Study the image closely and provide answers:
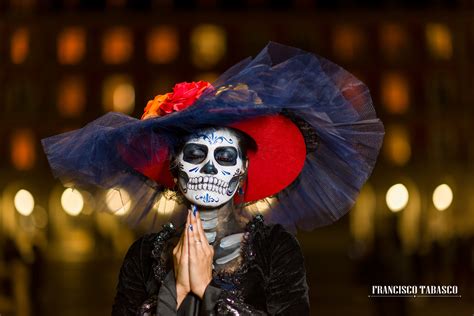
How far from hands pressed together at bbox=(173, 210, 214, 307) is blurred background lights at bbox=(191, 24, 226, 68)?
51.1 m

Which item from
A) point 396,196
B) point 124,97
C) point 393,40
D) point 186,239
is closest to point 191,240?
point 186,239

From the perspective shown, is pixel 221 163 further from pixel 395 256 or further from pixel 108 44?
pixel 108 44

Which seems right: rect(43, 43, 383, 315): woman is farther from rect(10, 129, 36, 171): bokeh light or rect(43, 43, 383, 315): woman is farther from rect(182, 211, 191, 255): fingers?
rect(10, 129, 36, 171): bokeh light

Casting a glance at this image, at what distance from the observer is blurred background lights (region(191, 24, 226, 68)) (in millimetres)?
54531

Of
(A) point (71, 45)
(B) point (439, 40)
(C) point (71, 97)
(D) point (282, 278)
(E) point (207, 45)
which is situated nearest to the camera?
(D) point (282, 278)

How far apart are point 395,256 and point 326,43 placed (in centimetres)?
4386

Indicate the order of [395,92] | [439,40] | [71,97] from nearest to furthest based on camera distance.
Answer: [395,92], [71,97], [439,40]

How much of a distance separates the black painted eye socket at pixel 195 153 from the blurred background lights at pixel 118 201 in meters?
0.46

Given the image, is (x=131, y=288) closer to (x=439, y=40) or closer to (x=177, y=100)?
(x=177, y=100)

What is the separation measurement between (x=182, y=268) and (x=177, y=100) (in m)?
0.66

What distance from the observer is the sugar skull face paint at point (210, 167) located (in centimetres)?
371

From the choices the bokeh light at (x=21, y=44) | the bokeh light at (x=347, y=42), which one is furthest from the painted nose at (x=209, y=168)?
the bokeh light at (x=21, y=44)

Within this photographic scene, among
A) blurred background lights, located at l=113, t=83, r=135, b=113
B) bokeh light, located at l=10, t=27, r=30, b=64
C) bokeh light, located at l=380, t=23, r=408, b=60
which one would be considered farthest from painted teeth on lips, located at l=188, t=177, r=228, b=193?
bokeh light, located at l=10, t=27, r=30, b=64

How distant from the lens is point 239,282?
3.65m
